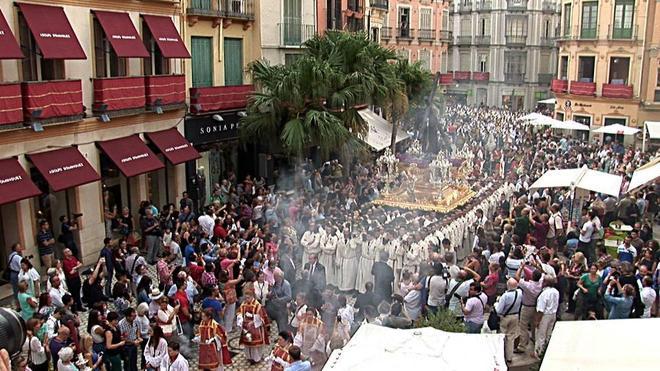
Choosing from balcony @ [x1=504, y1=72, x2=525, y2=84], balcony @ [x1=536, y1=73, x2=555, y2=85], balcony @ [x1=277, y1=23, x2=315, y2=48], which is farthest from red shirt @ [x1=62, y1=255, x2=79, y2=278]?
balcony @ [x1=536, y1=73, x2=555, y2=85]

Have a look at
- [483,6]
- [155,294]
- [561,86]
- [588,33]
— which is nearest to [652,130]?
[588,33]

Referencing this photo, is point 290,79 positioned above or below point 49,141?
above

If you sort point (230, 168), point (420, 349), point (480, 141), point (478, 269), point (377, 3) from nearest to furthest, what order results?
point (420, 349), point (478, 269), point (230, 168), point (480, 141), point (377, 3)

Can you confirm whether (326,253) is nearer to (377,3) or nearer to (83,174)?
(83,174)

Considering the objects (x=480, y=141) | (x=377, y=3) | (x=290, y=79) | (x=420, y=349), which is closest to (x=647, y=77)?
(x=480, y=141)

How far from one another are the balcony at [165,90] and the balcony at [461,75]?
167 ft

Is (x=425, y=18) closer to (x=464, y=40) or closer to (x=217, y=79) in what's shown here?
(x=464, y=40)

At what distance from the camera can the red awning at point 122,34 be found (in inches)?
738

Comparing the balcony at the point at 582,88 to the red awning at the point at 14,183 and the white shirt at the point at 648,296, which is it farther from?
the red awning at the point at 14,183

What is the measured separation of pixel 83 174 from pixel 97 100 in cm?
232

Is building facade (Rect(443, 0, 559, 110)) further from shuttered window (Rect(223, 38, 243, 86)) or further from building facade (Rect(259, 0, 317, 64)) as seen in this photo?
shuttered window (Rect(223, 38, 243, 86))

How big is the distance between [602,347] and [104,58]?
1640 centimetres

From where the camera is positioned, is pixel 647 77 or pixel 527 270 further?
pixel 647 77

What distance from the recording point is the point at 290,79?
2305 centimetres
